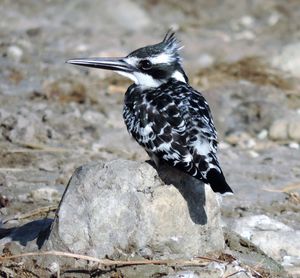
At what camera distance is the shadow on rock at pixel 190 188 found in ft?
18.9

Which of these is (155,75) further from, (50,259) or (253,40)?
(253,40)

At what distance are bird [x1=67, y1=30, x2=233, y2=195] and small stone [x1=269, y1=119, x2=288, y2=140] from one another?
9.13 feet

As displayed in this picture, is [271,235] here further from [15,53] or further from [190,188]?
[15,53]

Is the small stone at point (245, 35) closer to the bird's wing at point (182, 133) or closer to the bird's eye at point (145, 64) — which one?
the bird's eye at point (145, 64)

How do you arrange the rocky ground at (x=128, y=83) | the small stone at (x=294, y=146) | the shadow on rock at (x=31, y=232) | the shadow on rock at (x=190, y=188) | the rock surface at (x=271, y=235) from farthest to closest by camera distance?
the small stone at (x=294, y=146)
the rocky ground at (x=128, y=83)
the rock surface at (x=271, y=235)
the shadow on rock at (x=31, y=232)
the shadow on rock at (x=190, y=188)

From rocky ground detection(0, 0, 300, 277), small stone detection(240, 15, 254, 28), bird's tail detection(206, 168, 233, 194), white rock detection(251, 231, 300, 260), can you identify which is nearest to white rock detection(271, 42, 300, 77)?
rocky ground detection(0, 0, 300, 277)

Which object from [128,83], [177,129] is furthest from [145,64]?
[128,83]

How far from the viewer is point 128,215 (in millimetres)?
5625

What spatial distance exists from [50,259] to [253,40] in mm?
6960

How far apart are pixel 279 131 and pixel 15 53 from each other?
3.31 metres

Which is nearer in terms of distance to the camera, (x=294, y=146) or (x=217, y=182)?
(x=217, y=182)

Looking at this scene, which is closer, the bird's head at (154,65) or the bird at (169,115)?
the bird at (169,115)

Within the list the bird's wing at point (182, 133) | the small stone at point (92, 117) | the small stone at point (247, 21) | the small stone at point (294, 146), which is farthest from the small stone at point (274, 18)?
the bird's wing at point (182, 133)

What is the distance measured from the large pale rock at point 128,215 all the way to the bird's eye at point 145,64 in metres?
1.13
